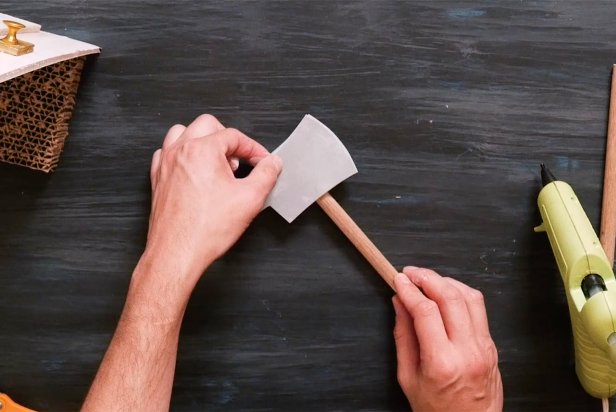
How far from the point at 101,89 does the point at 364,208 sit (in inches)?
15.3

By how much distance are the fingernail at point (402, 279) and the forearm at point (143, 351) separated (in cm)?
27

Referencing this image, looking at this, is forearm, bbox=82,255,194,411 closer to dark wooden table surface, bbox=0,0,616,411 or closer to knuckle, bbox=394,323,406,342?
dark wooden table surface, bbox=0,0,616,411

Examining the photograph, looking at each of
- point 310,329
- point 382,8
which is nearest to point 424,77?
point 382,8

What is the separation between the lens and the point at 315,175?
0.78m

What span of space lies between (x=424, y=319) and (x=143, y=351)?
0.34 meters

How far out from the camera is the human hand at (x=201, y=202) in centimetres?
72

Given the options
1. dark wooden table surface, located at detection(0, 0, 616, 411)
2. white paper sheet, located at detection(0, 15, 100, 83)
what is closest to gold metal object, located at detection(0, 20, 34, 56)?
white paper sheet, located at detection(0, 15, 100, 83)

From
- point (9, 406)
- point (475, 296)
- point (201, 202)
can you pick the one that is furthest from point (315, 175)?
point (9, 406)

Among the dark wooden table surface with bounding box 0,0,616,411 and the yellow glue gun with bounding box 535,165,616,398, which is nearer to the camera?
the yellow glue gun with bounding box 535,165,616,398

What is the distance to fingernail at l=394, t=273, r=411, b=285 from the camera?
0.77 meters

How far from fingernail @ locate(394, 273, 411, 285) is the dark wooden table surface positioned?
0.14ft

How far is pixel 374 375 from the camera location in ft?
2.75

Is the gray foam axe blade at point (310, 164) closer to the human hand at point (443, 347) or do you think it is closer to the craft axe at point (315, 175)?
the craft axe at point (315, 175)

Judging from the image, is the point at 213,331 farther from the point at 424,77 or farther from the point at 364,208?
the point at 424,77
